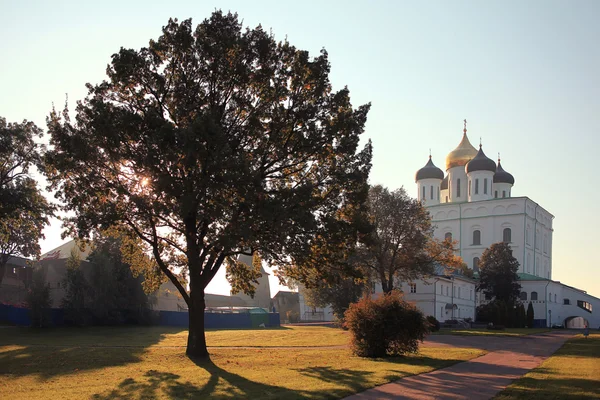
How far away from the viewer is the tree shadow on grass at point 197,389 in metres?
15.1

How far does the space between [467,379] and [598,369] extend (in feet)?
20.3

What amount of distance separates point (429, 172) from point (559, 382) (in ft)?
309

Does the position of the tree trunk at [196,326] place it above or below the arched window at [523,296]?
below

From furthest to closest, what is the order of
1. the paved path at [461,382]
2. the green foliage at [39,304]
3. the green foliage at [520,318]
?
1. the green foliage at [520,318]
2. the green foliage at [39,304]
3. the paved path at [461,382]

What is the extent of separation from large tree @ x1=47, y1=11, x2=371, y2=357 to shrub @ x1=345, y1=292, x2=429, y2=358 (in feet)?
11.3

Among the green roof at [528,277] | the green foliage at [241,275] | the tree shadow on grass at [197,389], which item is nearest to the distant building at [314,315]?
the green roof at [528,277]

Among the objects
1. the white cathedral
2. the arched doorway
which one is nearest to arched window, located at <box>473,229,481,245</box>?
the white cathedral

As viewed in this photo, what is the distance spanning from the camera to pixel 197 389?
53.8 ft

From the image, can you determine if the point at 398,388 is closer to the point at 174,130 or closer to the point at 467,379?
the point at 467,379

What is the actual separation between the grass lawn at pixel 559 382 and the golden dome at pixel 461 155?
85.2 meters

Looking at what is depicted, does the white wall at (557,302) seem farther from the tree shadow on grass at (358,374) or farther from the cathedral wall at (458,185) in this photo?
the tree shadow on grass at (358,374)

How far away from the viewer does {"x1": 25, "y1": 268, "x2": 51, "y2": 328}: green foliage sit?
45.7m

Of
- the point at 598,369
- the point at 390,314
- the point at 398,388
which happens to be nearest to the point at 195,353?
the point at 390,314

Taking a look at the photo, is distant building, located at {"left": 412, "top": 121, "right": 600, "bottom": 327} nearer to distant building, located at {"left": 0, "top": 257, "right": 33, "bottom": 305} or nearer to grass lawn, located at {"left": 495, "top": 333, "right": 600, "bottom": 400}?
distant building, located at {"left": 0, "top": 257, "right": 33, "bottom": 305}
